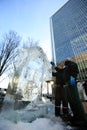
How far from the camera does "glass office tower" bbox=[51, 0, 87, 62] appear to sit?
61.7 metres

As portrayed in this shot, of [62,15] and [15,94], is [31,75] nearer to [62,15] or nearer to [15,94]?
[15,94]

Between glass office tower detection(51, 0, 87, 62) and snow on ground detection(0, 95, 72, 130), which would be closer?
snow on ground detection(0, 95, 72, 130)

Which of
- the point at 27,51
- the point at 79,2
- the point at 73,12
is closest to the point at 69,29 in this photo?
the point at 73,12

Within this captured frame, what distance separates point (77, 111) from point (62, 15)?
8784 centimetres

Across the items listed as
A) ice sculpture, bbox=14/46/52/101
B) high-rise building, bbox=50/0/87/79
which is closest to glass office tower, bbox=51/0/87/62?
high-rise building, bbox=50/0/87/79

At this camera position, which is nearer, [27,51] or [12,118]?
[12,118]

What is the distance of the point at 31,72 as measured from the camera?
14.4 feet

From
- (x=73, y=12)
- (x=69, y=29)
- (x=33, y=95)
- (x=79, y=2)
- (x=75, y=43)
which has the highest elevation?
(x=79, y=2)

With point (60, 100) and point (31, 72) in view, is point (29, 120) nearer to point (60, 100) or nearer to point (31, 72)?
point (60, 100)

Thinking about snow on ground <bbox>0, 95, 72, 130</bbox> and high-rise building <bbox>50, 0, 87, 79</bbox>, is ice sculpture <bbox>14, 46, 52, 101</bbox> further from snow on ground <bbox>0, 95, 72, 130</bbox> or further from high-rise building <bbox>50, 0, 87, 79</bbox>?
high-rise building <bbox>50, 0, 87, 79</bbox>

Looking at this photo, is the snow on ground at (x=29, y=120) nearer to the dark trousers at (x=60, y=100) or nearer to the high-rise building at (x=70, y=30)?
the dark trousers at (x=60, y=100)

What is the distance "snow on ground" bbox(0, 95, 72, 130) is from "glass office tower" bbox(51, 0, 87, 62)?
54468mm

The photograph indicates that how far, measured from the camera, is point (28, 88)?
14.4 ft

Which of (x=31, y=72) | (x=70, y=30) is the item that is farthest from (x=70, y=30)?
(x=31, y=72)
